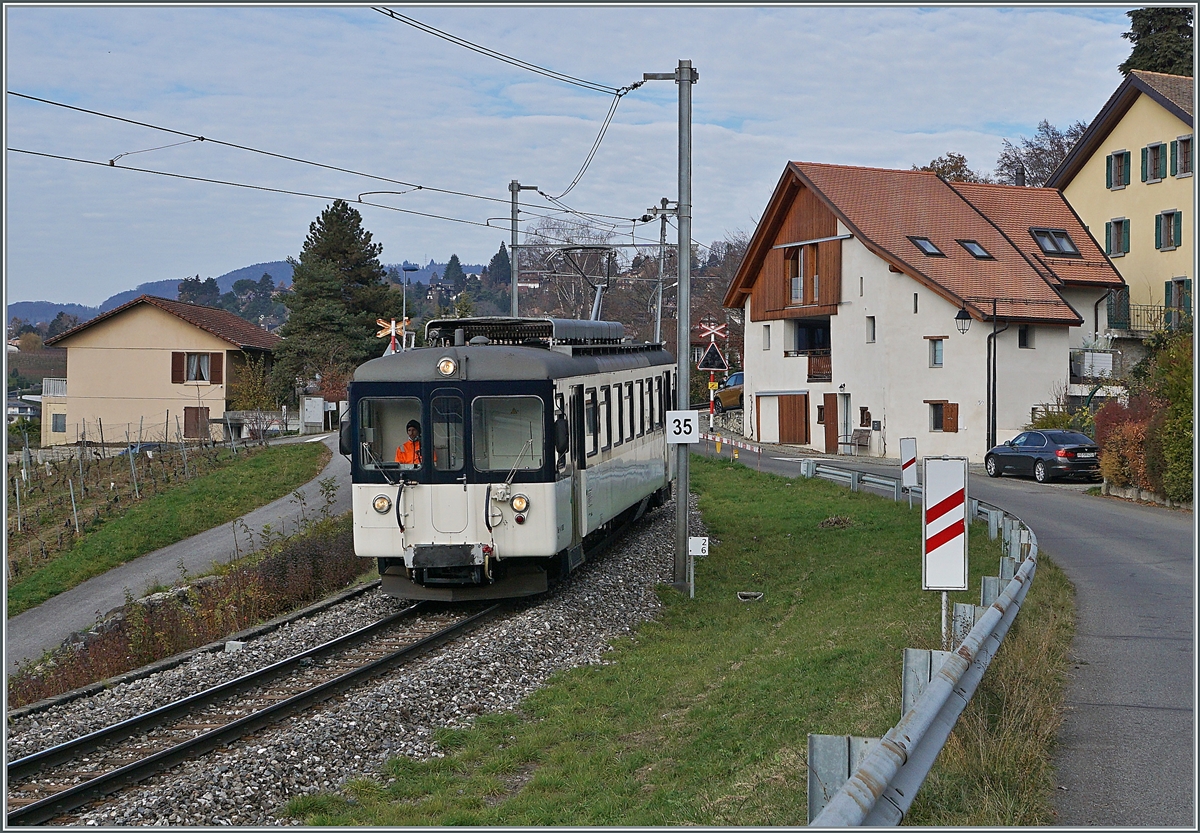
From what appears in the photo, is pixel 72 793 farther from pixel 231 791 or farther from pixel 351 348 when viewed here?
pixel 351 348

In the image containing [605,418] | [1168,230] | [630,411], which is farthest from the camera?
[1168,230]

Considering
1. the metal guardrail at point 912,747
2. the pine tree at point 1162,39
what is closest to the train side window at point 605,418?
the metal guardrail at point 912,747

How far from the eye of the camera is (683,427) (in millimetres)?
16797

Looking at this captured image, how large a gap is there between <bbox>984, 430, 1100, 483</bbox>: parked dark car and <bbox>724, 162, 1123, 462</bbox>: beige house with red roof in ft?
14.9

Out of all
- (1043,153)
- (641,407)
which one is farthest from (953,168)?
(641,407)

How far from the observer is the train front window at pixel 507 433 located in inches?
567

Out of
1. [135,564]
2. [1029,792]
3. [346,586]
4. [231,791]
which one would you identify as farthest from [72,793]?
[135,564]

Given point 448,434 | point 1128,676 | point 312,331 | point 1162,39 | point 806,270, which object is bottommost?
point 1128,676

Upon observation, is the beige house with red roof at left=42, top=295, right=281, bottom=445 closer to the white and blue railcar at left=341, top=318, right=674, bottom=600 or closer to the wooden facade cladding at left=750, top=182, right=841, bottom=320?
the wooden facade cladding at left=750, top=182, right=841, bottom=320

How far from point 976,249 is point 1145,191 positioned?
712cm

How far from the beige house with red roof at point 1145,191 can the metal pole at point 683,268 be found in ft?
97.4

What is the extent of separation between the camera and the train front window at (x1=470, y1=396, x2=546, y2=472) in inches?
567

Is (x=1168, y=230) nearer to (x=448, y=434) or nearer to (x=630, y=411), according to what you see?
(x=630, y=411)

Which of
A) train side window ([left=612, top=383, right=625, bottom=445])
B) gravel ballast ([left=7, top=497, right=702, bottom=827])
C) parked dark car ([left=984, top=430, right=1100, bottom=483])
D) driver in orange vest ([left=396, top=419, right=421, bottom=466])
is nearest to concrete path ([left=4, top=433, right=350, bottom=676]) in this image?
driver in orange vest ([left=396, top=419, right=421, bottom=466])
